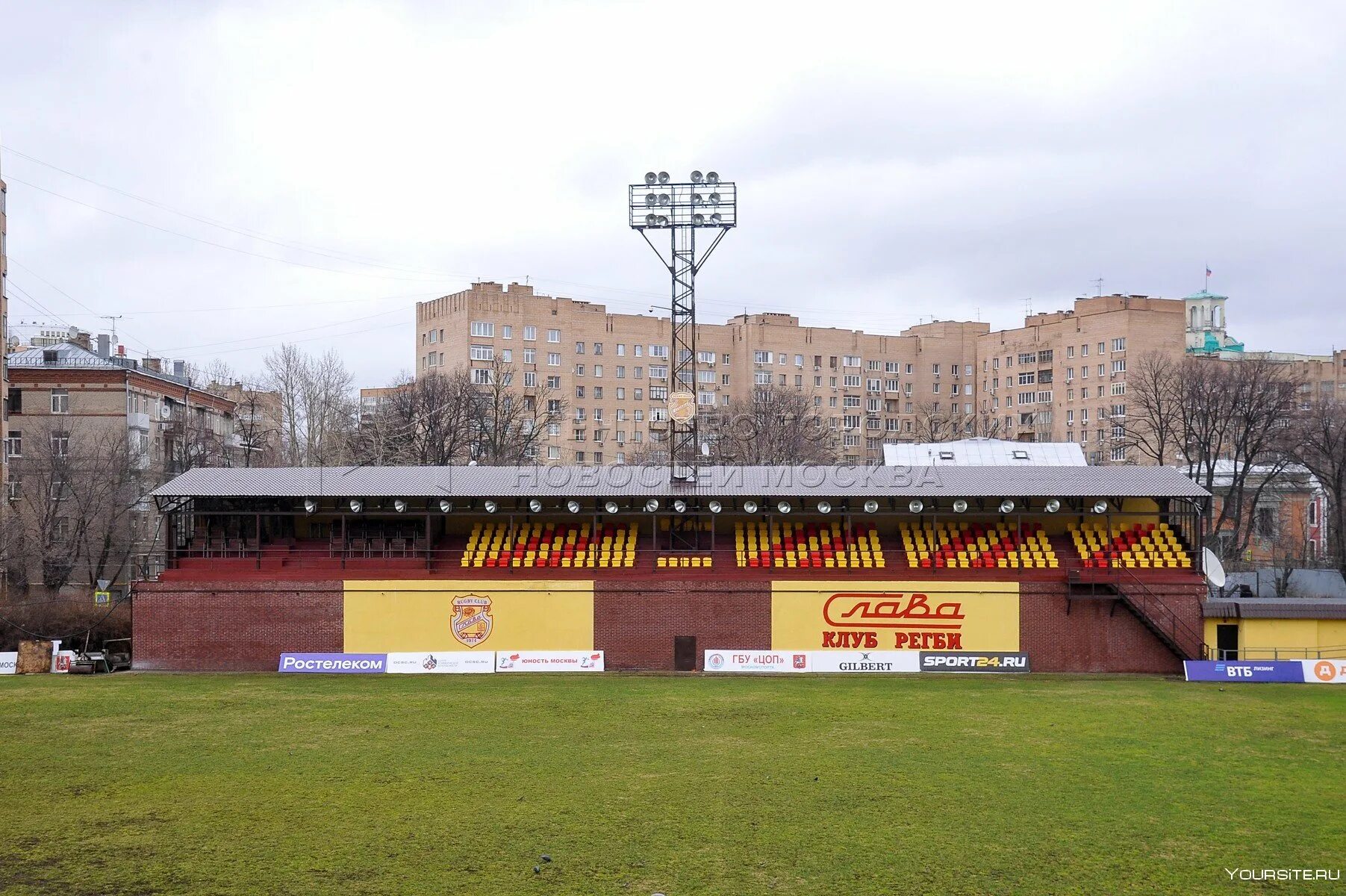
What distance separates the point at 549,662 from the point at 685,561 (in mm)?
5670

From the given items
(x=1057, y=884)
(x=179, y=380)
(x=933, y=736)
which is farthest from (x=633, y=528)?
(x=179, y=380)

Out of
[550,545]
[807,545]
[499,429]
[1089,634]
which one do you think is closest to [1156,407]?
[499,429]

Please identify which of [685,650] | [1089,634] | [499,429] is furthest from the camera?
[499,429]

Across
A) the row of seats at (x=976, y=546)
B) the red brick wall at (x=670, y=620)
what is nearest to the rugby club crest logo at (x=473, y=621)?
the red brick wall at (x=670, y=620)

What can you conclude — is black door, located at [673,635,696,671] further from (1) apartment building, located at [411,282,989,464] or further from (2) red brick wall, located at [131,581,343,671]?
(1) apartment building, located at [411,282,989,464]

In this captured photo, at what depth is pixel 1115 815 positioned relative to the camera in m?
20.1

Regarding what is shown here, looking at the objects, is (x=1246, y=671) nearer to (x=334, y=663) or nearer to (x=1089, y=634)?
(x=1089, y=634)

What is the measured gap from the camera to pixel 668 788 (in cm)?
2212

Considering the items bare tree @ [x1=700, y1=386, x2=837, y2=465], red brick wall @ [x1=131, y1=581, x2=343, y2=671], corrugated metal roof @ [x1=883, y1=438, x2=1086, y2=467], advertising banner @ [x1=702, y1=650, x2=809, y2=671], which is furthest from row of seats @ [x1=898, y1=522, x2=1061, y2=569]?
bare tree @ [x1=700, y1=386, x2=837, y2=465]

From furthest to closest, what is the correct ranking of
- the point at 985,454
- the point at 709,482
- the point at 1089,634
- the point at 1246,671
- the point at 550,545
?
1. the point at 985,454
2. the point at 550,545
3. the point at 709,482
4. the point at 1089,634
5. the point at 1246,671

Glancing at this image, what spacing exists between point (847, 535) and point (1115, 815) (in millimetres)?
19666

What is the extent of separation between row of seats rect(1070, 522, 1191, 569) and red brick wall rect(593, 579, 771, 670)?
36.6 feet

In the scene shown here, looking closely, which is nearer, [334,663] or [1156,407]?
[334,663]

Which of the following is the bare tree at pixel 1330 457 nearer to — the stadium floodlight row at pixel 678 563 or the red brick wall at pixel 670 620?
the stadium floodlight row at pixel 678 563
